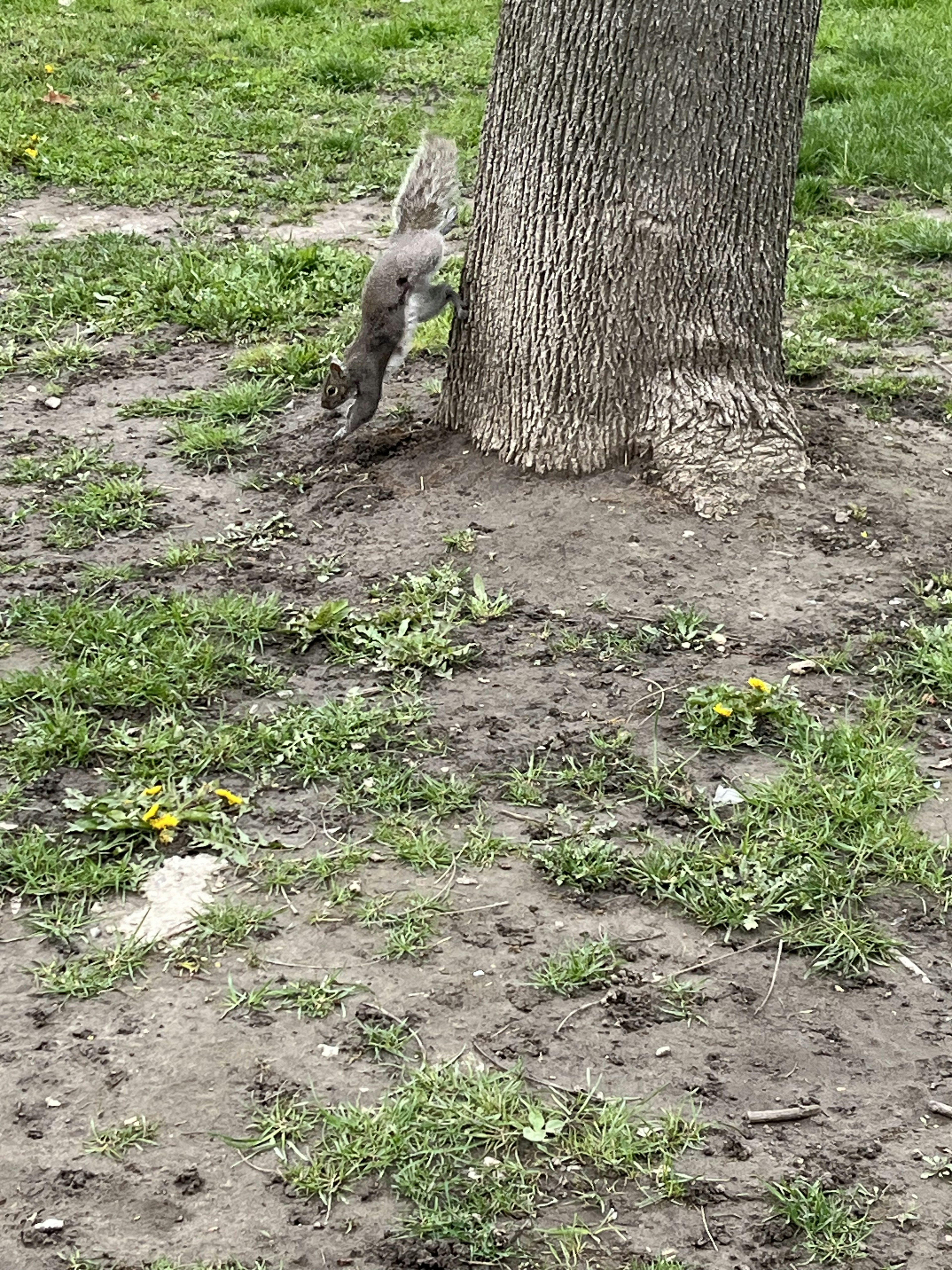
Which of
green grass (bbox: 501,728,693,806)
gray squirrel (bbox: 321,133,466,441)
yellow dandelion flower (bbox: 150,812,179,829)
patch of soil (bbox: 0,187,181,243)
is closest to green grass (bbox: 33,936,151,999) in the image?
yellow dandelion flower (bbox: 150,812,179,829)

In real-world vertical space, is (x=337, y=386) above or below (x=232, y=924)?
above

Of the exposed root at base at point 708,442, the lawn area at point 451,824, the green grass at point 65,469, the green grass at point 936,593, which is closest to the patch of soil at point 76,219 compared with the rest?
the lawn area at point 451,824

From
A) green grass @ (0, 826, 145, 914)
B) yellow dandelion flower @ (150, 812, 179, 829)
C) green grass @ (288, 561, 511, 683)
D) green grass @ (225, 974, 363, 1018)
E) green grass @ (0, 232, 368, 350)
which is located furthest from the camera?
green grass @ (0, 232, 368, 350)

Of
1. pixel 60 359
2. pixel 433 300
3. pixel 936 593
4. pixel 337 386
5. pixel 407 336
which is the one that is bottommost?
pixel 936 593

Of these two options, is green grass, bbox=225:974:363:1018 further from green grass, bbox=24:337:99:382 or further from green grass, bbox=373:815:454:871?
green grass, bbox=24:337:99:382

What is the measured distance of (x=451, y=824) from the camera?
11.7 feet

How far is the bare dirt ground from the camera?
102 inches

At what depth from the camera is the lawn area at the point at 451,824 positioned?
8.66ft

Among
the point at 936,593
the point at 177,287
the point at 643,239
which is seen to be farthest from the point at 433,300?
the point at 936,593

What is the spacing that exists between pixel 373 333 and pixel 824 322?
87.8 inches

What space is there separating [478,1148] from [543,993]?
0.43 m

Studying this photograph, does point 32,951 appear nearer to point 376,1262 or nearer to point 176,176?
point 376,1262

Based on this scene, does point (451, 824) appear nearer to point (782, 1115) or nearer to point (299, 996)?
point (299, 996)

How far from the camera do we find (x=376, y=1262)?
249 cm
